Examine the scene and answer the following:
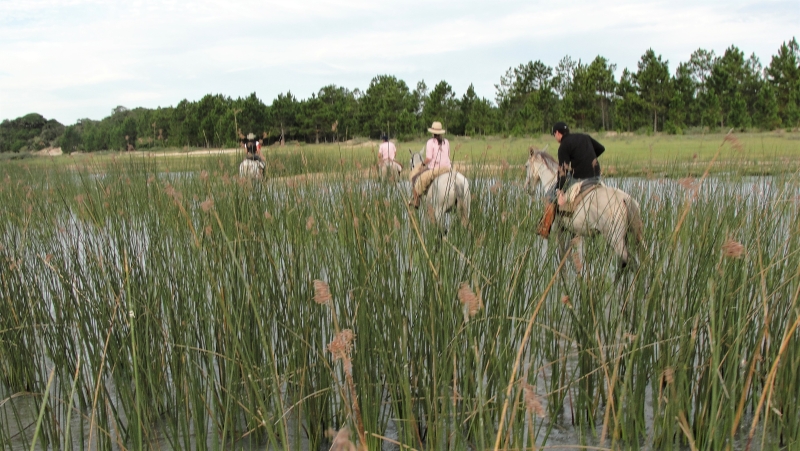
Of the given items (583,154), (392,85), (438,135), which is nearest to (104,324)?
(583,154)

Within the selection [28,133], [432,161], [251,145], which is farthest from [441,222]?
[28,133]

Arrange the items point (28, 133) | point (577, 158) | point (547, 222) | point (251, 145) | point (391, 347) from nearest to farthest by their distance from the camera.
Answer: point (391, 347) → point (547, 222) → point (577, 158) → point (251, 145) → point (28, 133)

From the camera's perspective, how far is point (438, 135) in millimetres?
6996

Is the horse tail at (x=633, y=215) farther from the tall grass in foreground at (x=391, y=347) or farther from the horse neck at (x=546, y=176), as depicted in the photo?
the tall grass in foreground at (x=391, y=347)

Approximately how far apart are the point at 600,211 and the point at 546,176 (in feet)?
3.42

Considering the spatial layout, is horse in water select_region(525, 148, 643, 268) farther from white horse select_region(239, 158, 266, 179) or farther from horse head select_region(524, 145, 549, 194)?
white horse select_region(239, 158, 266, 179)

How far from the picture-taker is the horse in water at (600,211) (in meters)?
3.71

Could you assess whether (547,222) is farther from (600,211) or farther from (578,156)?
(578,156)

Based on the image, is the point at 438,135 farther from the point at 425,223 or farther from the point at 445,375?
the point at 445,375

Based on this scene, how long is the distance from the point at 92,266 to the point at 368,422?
5.07ft

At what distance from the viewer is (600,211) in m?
4.36

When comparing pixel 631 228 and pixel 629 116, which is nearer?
pixel 631 228

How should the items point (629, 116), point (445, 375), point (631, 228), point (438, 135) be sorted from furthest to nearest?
point (629, 116)
point (438, 135)
point (631, 228)
point (445, 375)

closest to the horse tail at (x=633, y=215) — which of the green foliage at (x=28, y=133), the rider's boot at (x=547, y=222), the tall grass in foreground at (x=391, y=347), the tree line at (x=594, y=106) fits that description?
the rider's boot at (x=547, y=222)
